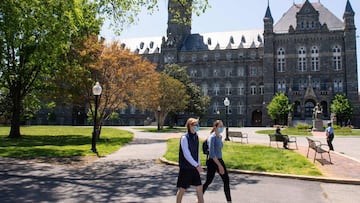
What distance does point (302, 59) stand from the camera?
64062 millimetres

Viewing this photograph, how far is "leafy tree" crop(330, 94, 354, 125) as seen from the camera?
182 feet

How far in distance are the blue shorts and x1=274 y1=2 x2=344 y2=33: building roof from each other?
6428cm

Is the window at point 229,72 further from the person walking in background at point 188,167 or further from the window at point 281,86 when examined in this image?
the person walking in background at point 188,167

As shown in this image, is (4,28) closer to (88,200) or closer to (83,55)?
(83,55)

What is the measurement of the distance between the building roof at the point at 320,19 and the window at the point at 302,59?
5.01 meters

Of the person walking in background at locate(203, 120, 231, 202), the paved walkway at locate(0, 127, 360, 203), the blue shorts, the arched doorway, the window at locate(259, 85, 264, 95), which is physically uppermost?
the window at locate(259, 85, 264, 95)

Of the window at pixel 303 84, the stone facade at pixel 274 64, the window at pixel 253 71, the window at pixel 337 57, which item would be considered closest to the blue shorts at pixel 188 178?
the stone facade at pixel 274 64

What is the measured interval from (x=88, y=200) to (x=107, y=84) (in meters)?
19.1

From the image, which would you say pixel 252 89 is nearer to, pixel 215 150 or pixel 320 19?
pixel 320 19

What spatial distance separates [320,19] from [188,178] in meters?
67.2

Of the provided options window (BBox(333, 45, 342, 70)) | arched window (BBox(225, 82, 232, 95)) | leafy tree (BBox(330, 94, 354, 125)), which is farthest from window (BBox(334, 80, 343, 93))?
arched window (BBox(225, 82, 232, 95))

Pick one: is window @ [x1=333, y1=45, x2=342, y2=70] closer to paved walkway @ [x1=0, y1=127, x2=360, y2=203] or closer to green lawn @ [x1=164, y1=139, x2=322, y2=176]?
green lawn @ [x1=164, y1=139, x2=322, y2=176]

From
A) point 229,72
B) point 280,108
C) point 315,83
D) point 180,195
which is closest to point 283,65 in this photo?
point 315,83

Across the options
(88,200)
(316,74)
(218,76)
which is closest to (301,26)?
(316,74)
